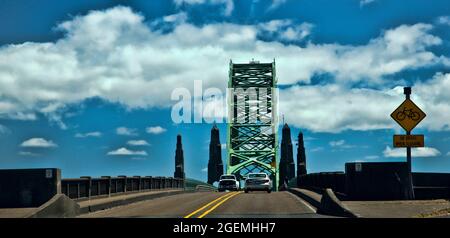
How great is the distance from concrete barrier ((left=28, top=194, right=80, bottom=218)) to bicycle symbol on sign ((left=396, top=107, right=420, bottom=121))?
14.6 metres

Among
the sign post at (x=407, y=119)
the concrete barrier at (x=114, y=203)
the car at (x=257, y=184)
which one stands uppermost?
the sign post at (x=407, y=119)

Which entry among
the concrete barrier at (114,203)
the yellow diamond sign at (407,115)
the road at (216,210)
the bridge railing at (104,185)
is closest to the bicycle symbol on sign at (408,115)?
the yellow diamond sign at (407,115)

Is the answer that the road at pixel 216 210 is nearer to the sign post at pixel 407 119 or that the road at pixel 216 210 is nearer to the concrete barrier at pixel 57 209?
the concrete barrier at pixel 57 209

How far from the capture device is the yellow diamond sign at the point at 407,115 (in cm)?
2917

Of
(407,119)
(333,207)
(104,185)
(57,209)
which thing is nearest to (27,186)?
(57,209)

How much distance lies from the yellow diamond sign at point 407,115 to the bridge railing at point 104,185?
1444cm

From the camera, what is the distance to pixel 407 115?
29.2 m

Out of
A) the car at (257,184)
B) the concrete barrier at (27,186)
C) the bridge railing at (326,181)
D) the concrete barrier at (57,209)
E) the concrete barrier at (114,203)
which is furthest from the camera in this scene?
the car at (257,184)

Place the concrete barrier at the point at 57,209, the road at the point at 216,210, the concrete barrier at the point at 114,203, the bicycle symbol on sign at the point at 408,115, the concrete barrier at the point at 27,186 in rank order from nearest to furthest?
the concrete barrier at the point at 57,209
the road at the point at 216,210
the concrete barrier at the point at 27,186
the concrete barrier at the point at 114,203
the bicycle symbol on sign at the point at 408,115

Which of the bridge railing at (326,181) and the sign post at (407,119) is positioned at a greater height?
the sign post at (407,119)

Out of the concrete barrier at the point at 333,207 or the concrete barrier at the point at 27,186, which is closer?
the concrete barrier at the point at 333,207
